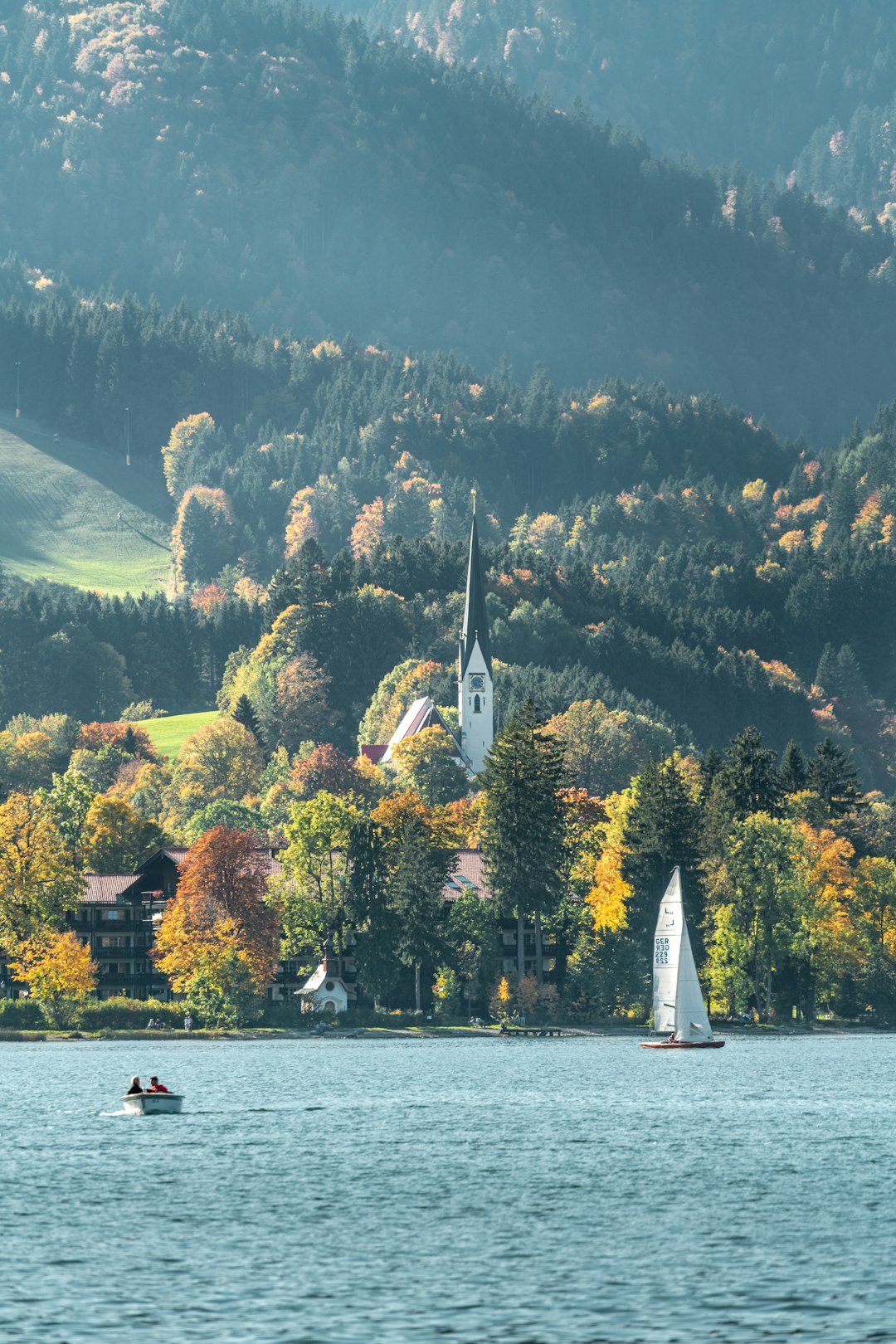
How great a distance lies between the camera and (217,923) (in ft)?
497

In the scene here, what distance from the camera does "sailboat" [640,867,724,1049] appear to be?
12912 cm

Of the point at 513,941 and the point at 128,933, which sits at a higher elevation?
the point at 128,933

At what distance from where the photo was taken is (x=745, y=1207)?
72438 mm

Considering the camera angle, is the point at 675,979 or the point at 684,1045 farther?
the point at 684,1045

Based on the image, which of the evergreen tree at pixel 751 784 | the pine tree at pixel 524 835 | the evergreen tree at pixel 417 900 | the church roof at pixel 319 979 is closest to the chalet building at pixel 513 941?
the pine tree at pixel 524 835

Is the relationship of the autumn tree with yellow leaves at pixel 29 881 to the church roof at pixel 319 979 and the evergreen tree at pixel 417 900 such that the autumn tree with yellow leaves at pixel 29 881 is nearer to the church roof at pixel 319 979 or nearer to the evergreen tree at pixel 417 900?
the church roof at pixel 319 979

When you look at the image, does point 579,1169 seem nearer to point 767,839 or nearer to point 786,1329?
point 786,1329

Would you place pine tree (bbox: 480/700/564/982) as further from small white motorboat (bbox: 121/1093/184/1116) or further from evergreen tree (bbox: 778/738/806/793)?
small white motorboat (bbox: 121/1093/184/1116)

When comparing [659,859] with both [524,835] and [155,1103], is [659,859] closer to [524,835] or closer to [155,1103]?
[524,835]

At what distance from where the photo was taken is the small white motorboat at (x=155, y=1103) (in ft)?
Result: 325

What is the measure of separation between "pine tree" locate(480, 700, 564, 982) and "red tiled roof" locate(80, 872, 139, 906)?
26027mm

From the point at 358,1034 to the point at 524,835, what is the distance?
66.1 ft

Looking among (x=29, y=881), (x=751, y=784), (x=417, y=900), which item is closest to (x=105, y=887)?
(x=29, y=881)

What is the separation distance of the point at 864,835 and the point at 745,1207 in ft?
358
